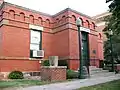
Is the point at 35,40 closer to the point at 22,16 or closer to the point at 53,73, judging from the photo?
the point at 22,16

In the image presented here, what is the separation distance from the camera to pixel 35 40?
1931cm

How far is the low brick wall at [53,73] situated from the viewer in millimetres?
13133

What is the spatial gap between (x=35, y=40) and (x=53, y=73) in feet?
22.4

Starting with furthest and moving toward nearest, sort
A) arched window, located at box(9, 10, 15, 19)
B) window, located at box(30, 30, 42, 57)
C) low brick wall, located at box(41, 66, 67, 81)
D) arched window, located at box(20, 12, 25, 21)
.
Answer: window, located at box(30, 30, 42, 57)
arched window, located at box(20, 12, 25, 21)
arched window, located at box(9, 10, 15, 19)
low brick wall, located at box(41, 66, 67, 81)

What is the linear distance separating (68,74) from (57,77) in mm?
1695

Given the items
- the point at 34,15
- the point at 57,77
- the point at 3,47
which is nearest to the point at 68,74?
the point at 57,77

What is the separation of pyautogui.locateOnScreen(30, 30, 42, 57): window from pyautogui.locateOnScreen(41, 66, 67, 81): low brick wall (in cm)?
557

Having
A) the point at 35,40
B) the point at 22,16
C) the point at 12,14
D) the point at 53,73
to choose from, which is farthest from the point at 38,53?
the point at 53,73

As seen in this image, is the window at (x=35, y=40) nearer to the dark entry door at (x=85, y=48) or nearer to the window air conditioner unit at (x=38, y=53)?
the window air conditioner unit at (x=38, y=53)

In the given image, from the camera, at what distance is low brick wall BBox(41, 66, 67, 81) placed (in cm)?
1313

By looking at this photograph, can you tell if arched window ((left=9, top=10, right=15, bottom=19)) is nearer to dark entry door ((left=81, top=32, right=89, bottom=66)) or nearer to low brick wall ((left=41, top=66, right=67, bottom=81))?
low brick wall ((left=41, top=66, right=67, bottom=81))

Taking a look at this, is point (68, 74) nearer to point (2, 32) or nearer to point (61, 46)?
point (61, 46)

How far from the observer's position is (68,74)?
1480cm

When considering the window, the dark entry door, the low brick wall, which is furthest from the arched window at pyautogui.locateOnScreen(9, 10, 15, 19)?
the dark entry door
